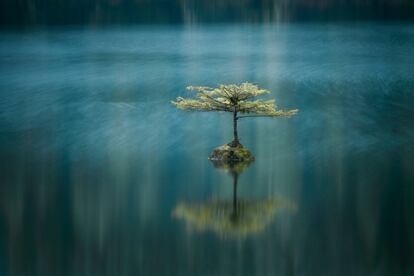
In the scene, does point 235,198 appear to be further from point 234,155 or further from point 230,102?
point 230,102

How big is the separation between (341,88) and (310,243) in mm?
31930

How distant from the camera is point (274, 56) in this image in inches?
2753

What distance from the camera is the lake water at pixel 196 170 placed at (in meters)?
22.3

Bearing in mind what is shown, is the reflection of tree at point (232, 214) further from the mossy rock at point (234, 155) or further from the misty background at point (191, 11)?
the misty background at point (191, 11)

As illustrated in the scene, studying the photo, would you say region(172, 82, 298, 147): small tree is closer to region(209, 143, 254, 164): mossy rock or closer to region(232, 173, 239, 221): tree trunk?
region(209, 143, 254, 164): mossy rock

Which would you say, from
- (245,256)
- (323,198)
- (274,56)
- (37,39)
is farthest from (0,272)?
(37,39)

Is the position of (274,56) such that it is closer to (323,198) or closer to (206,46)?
(206,46)

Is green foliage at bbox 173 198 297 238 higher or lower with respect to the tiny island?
lower

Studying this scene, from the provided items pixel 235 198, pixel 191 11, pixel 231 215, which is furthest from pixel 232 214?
pixel 191 11

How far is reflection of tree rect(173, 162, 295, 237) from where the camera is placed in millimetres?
24219

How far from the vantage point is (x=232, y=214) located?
84.3ft

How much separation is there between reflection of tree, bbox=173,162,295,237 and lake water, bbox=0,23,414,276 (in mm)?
99

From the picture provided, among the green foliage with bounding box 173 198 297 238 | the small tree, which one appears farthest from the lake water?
the small tree

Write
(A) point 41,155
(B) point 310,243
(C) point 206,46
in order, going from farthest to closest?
(C) point 206,46 → (A) point 41,155 → (B) point 310,243
